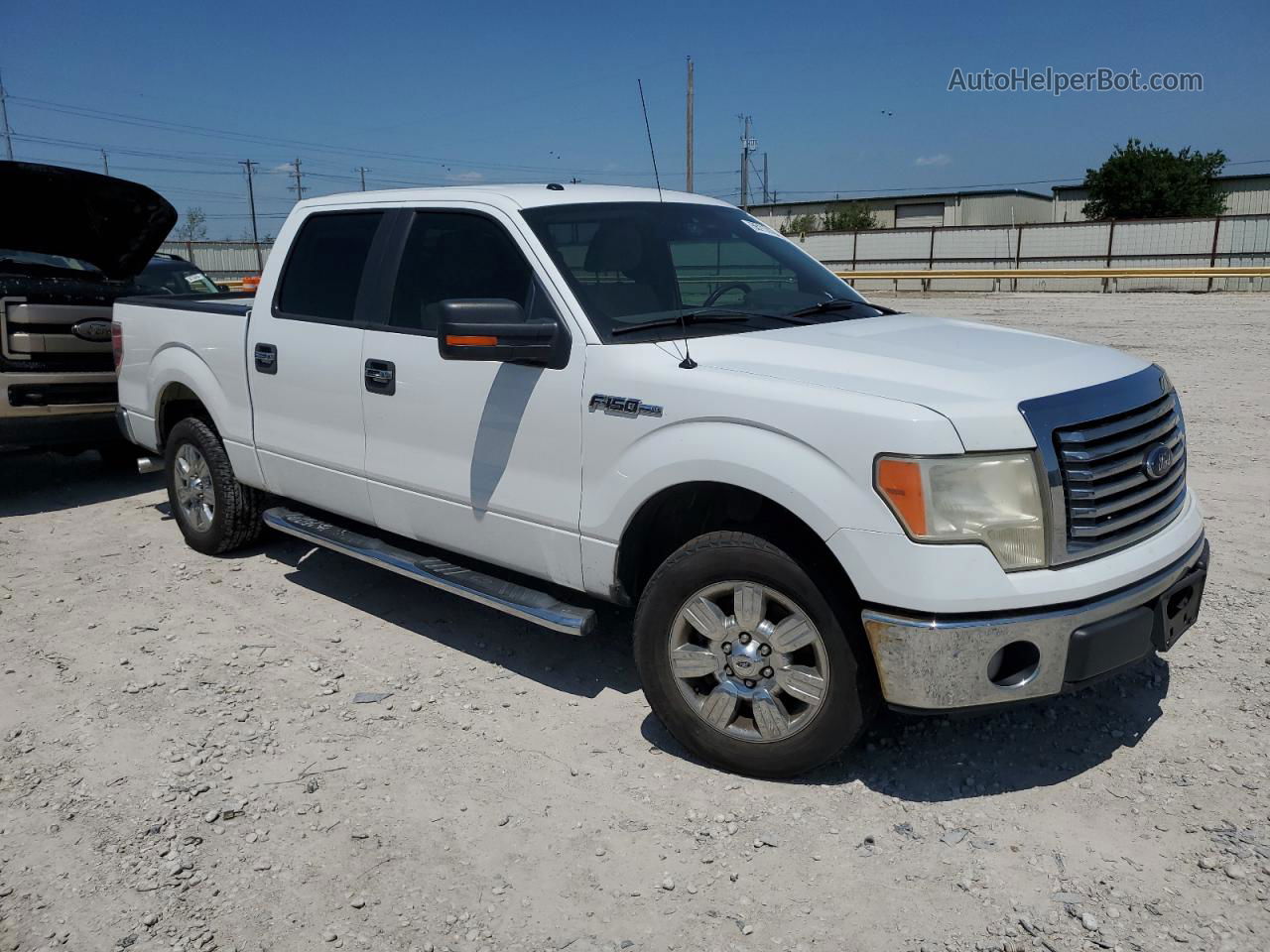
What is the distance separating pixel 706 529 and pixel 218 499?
3.39 m

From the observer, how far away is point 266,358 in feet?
17.0

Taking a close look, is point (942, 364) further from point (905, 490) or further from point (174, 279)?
point (174, 279)

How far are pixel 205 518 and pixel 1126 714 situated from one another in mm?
5041

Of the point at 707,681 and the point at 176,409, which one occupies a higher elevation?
the point at 176,409

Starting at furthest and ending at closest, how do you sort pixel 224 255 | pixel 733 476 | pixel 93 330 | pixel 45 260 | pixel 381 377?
pixel 224 255, pixel 45 260, pixel 93 330, pixel 381 377, pixel 733 476

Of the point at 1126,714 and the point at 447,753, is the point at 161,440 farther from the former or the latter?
the point at 1126,714

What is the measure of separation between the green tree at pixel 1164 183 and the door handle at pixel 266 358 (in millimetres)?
60141

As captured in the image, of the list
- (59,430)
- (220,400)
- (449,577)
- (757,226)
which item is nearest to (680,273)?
(757,226)

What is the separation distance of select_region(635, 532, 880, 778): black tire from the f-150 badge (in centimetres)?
48

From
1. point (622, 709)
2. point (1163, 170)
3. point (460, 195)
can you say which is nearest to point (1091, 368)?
point (622, 709)

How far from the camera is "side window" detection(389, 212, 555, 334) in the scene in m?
4.15

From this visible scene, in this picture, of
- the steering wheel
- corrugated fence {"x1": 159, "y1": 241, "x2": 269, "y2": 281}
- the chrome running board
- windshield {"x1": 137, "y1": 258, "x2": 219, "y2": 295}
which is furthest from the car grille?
corrugated fence {"x1": 159, "y1": 241, "x2": 269, "y2": 281}

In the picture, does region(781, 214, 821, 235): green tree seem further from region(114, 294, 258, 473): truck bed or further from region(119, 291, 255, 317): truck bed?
region(114, 294, 258, 473): truck bed

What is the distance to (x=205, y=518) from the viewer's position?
6.16m
